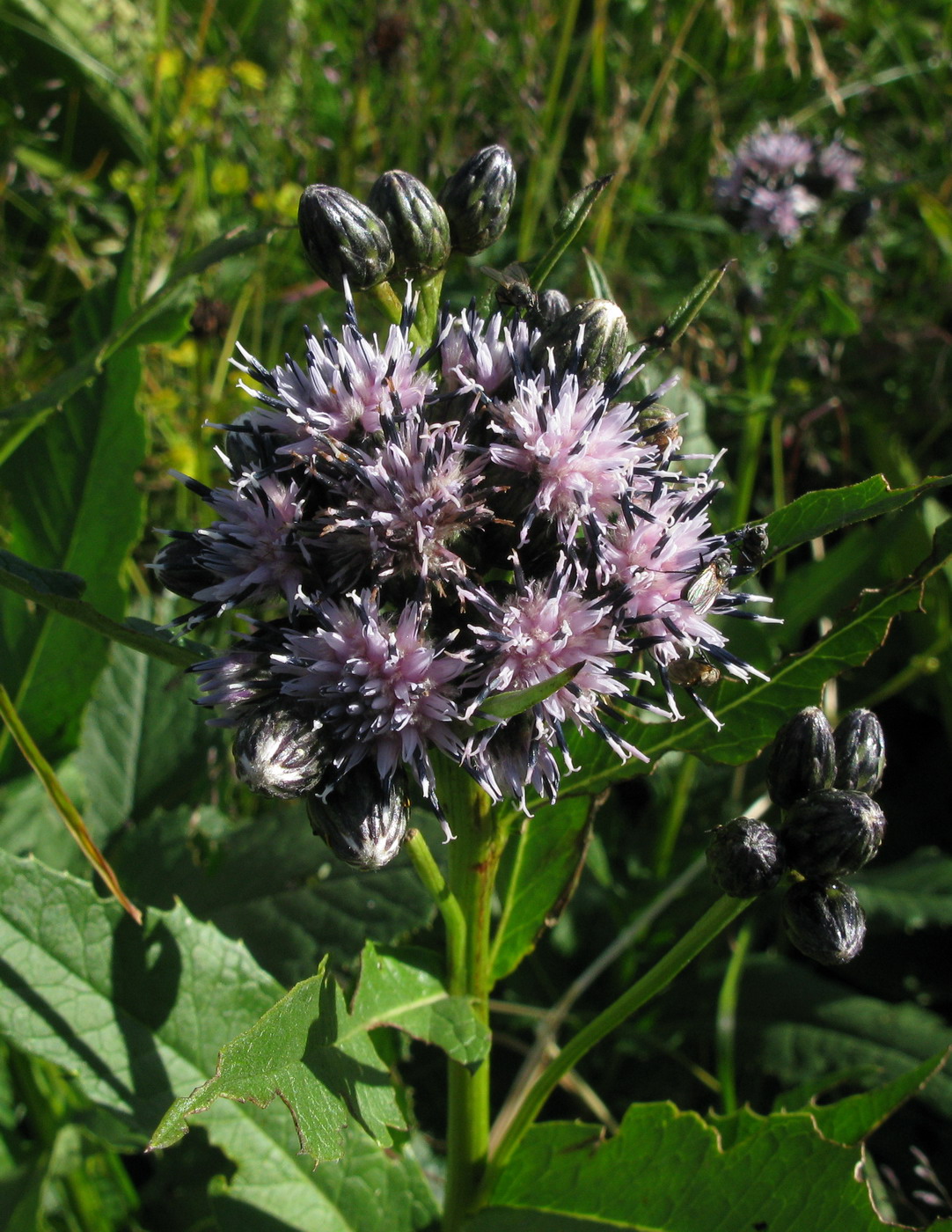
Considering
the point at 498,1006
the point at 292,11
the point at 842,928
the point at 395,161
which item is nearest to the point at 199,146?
the point at 395,161

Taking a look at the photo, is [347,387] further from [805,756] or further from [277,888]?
[277,888]

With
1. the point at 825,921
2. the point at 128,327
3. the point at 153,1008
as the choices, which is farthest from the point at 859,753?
the point at 128,327

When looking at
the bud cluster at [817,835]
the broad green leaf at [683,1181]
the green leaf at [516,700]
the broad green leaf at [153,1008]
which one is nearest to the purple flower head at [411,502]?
the green leaf at [516,700]

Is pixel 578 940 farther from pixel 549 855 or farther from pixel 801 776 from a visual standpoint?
pixel 801 776

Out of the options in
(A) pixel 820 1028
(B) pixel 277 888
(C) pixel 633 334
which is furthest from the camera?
(C) pixel 633 334

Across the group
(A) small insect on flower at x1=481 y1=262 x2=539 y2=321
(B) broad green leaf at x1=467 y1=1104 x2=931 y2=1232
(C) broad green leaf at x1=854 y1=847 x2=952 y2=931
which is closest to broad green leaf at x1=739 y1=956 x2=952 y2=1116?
(C) broad green leaf at x1=854 y1=847 x2=952 y2=931

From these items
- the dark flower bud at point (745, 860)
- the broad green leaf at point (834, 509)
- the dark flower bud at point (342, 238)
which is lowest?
the dark flower bud at point (745, 860)

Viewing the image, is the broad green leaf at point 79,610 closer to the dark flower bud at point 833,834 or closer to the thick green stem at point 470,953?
the thick green stem at point 470,953
